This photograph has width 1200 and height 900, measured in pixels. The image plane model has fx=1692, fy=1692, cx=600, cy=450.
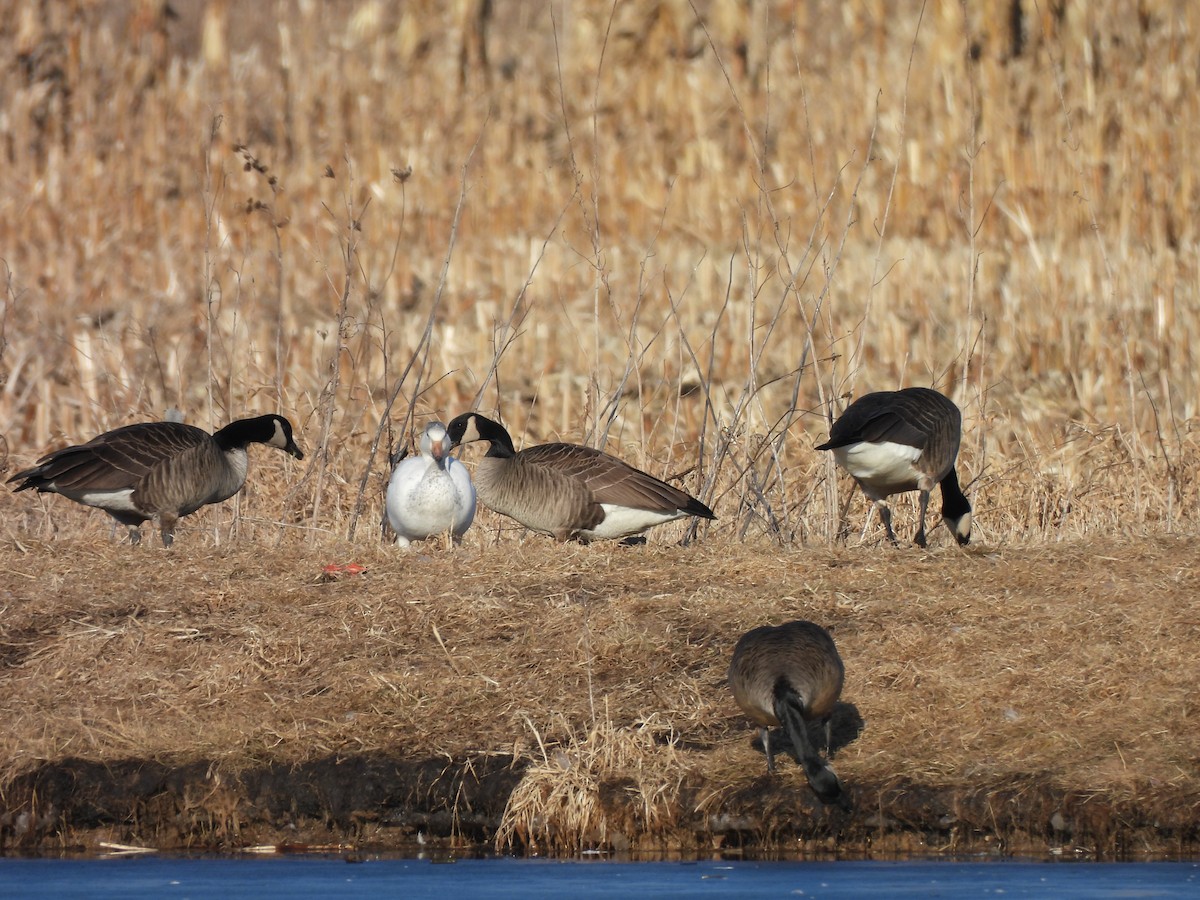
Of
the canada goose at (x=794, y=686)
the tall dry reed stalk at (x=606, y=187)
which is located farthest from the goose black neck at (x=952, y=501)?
the tall dry reed stalk at (x=606, y=187)

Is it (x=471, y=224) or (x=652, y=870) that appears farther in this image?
(x=471, y=224)

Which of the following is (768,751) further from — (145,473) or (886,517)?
(145,473)

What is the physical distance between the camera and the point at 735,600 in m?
8.00

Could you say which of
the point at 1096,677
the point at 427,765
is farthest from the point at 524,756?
the point at 1096,677

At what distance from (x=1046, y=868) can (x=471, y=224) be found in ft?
48.9

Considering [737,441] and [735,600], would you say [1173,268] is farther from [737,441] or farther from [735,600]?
[735,600]

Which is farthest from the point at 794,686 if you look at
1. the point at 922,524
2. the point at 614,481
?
the point at 614,481

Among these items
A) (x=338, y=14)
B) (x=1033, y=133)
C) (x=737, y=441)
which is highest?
(x=338, y=14)

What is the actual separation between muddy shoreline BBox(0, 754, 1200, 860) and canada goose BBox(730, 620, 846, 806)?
0.17 meters

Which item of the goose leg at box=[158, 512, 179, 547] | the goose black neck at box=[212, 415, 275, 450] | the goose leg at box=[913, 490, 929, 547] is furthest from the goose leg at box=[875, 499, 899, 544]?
the goose leg at box=[158, 512, 179, 547]

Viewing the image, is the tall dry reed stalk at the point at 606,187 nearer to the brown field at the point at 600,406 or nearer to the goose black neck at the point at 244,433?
the brown field at the point at 600,406

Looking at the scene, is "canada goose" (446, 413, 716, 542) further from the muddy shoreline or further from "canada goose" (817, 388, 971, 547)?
the muddy shoreline

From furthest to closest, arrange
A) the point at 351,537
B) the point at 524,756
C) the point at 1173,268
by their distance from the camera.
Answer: the point at 1173,268
the point at 351,537
the point at 524,756

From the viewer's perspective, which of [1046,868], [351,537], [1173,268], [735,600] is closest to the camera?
[1046,868]
